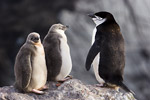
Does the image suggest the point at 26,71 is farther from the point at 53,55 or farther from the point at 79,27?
the point at 79,27

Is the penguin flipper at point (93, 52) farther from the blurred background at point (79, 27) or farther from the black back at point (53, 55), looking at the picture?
the blurred background at point (79, 27)

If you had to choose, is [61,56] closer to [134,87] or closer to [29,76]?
[29,76]

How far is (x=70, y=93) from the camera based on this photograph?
7.51 ft

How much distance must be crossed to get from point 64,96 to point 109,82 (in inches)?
16.5

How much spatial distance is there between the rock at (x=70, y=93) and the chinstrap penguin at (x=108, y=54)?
0.33 ft

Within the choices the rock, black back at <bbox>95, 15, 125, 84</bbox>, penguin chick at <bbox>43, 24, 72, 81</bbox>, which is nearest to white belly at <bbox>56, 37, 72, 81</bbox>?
penguin chick at <bbox>43, 24, 72, 81</bbox>

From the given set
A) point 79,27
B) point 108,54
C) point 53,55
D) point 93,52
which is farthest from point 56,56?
point 79,27

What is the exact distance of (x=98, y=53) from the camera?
252cm

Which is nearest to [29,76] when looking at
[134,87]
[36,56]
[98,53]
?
[36,56]

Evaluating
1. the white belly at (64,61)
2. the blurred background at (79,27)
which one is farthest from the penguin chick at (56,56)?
the blurred background at (79,27)

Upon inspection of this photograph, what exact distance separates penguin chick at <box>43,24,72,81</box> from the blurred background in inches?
100

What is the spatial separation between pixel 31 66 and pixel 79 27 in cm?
304

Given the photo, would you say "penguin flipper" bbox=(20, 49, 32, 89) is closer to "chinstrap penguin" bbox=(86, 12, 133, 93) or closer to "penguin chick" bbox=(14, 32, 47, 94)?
"penguin chick" bbox=(14, 32, 47, 94)

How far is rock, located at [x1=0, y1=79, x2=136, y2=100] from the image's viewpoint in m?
2.21
